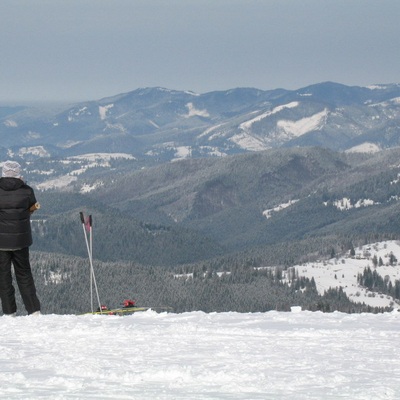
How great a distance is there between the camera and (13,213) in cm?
2484

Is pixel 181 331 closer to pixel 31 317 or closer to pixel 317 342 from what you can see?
pixel 317 342

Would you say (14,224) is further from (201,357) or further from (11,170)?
(201,357)

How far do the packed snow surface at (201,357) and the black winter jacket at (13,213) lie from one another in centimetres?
219

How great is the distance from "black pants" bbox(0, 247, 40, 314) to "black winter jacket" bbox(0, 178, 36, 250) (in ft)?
1.26

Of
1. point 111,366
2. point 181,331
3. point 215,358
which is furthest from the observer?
point 181,331

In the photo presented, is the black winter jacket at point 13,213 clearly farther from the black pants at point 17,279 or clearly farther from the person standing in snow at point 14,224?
the black pants at point 17,279

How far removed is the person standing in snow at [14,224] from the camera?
2475 centimetres

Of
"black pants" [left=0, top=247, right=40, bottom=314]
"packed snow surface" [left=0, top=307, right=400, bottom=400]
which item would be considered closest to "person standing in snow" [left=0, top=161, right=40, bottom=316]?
"black pants" [left=0, top=247, right=40, bottom=314]

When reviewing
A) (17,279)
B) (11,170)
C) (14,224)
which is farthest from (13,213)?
(17,279)

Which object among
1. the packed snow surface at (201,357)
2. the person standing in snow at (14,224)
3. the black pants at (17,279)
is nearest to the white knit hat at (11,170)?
the person standing in snow at (14,224)

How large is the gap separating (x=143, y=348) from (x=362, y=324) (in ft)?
22.6

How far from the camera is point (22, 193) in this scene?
81.9 ft

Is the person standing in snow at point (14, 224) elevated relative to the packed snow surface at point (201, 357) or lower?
elevated

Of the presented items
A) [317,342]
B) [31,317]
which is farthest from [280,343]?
[31,317]
